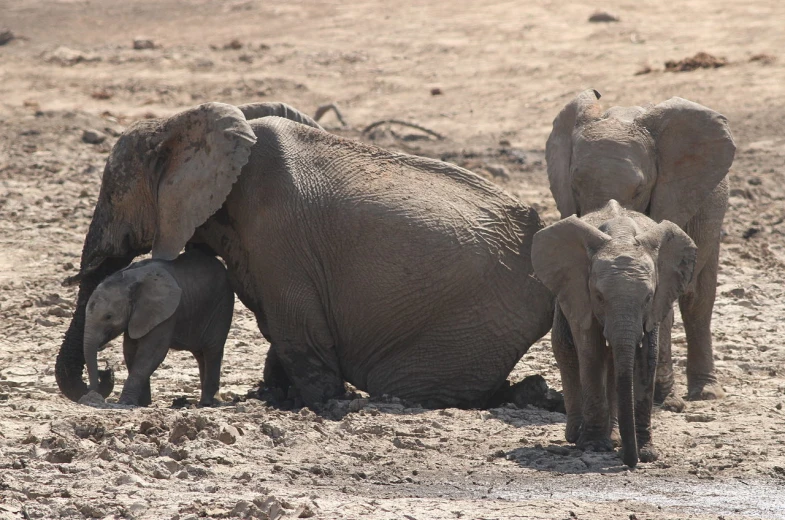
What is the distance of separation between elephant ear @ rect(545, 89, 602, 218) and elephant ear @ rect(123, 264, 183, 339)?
7.98 feet

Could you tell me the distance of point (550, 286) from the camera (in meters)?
7.84

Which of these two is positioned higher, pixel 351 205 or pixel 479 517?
pixel 351 205

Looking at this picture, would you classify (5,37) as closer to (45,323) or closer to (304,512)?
(45,323)

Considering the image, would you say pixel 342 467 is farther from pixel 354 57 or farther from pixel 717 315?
pixel 354 57

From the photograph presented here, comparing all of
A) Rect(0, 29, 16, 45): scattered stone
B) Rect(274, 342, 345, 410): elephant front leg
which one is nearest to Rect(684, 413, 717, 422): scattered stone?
Rect(274, 342, 345, 410): elephant front leg

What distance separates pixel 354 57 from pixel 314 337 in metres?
13.5

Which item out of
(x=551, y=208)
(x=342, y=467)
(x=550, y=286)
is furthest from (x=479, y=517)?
(x=551, y=208)

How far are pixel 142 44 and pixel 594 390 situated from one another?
1702 cm

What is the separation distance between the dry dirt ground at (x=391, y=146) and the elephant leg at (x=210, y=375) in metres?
0.15

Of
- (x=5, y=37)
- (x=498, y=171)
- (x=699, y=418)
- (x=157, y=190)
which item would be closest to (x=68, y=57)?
(x=5, y=37)

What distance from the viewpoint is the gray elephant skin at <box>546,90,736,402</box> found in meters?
8.56

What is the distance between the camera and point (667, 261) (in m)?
7.64

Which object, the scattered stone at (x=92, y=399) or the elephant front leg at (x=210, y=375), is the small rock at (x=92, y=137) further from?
the scattered stone at (x=92, y=399)

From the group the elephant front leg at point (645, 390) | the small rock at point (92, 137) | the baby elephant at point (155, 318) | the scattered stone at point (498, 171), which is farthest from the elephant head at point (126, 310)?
the small rock at point (92, 137)
